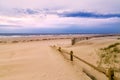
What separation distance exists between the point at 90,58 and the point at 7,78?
7.56m

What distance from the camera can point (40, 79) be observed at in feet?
29.8

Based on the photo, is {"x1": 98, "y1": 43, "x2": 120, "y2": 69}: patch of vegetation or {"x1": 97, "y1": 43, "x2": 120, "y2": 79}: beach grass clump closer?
{"x1": 97, "y1": 43, "x2": 120, "y2": 79}: beach grass clump

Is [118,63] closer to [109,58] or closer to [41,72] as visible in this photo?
[109,58]

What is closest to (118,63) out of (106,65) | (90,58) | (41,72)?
(106,65)

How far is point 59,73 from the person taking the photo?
33.1 feet

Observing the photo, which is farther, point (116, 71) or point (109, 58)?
point (109, 58)

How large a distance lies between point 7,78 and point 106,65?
6466 mm

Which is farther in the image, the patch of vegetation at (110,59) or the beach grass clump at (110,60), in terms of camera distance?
the patch of vegetation at (110,59)

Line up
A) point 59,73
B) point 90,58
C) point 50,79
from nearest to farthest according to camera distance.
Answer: point 50,79
point 59,73
point 90,58

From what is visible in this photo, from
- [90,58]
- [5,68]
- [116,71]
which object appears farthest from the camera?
[90,58]

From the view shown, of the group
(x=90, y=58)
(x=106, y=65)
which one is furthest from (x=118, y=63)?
(x=90, y=58)

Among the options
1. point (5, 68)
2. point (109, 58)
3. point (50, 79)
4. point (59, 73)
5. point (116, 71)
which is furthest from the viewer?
point (109, 58)

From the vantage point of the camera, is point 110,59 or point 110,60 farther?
point 110,59

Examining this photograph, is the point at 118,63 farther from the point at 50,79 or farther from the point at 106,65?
the point at 50,79
